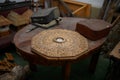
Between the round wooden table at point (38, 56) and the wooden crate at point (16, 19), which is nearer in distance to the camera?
the round wooden table at point (38, 56)

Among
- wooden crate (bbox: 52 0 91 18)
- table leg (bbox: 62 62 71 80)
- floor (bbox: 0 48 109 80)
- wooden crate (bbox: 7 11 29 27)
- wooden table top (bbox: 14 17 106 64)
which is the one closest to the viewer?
wooden table top (bbox: 14 17 106 64)

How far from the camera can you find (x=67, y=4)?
3328mm

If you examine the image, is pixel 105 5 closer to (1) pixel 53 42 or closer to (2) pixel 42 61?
(1) pixel 53 42

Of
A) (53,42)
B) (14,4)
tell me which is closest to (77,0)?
(14,4)

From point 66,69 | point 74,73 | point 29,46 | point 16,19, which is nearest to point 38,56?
point 29,46

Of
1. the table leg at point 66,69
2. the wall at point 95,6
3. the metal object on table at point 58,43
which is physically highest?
the wall at point 95,6

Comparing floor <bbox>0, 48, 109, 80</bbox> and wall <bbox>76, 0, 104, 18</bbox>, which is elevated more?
wall <bbox>76, 0, 104, 18</bbox>

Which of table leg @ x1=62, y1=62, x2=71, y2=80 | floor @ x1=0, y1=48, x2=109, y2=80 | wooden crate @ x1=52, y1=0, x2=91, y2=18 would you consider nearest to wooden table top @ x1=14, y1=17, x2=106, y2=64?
table leg @ x1=62, y1=62, x2=71, y2=80

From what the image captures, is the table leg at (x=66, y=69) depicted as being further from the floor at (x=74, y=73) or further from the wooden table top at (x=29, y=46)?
the floor at (x=74, y=73)

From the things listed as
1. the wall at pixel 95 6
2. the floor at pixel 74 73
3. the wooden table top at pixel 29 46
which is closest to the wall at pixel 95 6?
the wall at pixel 95 6

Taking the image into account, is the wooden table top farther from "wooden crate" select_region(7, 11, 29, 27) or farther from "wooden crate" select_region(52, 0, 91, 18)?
"wooden crate" select_region(52, 0, 91, 18)

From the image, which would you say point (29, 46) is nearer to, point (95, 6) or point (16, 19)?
point (16, 19)

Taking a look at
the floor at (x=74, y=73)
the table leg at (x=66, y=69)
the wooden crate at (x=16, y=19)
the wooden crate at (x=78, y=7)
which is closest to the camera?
the table leg at (x=66, y=69)

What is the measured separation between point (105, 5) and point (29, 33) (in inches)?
63.4
